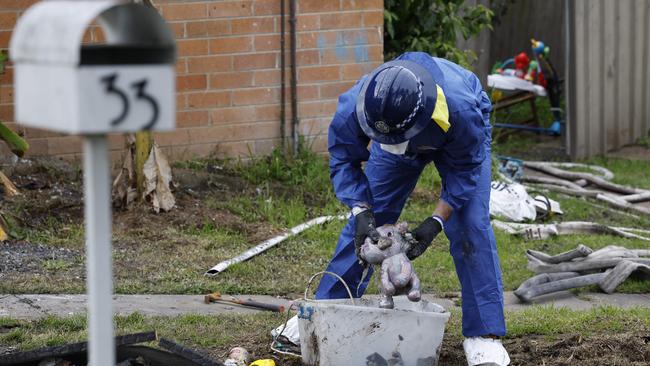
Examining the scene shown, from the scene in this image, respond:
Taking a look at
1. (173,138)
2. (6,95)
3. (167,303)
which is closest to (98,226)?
(167,303)

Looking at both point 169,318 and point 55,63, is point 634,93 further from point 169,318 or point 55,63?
point 55,63

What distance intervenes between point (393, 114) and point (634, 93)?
8074 mm

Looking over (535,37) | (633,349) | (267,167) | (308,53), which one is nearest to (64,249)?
(267,167)

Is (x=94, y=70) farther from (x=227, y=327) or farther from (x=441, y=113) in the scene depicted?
(x=227, y=327)

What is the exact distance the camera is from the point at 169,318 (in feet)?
19.4

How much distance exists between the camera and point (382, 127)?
15.5 ft

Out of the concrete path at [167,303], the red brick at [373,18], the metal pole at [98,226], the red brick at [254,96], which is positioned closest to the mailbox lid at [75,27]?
the metal pole at [98,226]

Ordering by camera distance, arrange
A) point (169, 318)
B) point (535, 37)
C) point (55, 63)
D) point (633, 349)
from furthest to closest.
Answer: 1. point (535, 37)
2. point (169, 318)
3. point (633, 349)
4. point (55, 63)

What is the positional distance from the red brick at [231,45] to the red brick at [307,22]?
36 cm

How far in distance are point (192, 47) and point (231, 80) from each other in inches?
16.5

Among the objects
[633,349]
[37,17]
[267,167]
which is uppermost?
[37,17]

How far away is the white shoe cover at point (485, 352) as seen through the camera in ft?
16.9

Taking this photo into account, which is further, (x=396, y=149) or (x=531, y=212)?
(x=531, y=212)

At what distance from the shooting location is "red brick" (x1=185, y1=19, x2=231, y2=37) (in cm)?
870
